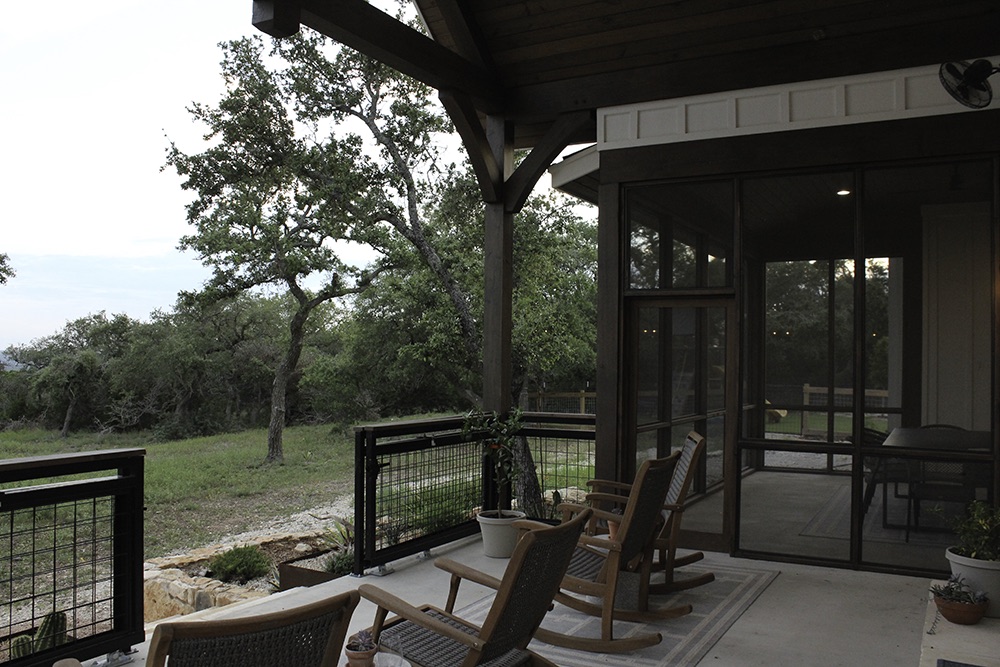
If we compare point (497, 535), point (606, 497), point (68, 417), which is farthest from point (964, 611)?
point (68, 417)

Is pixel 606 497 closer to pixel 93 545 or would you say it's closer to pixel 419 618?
pixel 419 618

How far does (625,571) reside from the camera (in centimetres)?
430

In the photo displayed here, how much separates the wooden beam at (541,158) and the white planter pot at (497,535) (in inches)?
94.6

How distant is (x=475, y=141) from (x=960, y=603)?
14.0 ft

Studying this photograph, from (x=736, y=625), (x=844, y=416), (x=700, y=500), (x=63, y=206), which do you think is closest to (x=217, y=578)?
(x=700, y=500)

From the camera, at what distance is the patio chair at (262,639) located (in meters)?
1.70

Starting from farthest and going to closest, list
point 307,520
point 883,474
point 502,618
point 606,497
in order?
point 307,520 → point 883,474 → point 606,497 → point 502,618

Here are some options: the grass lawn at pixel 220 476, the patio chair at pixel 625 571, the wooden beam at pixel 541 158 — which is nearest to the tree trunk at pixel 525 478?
the wooden beam at pixel 541 158

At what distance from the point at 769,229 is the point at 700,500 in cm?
198

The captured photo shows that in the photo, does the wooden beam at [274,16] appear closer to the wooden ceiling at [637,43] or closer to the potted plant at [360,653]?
the wooden ceiling at [637,43]

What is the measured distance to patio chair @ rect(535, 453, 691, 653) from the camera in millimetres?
3756

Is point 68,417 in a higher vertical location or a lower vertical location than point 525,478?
higher

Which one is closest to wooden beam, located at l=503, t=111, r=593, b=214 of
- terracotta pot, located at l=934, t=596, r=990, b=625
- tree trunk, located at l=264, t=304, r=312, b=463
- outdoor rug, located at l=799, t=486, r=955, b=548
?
outdoor rug, located at l=799, t=486, r=955, b=548

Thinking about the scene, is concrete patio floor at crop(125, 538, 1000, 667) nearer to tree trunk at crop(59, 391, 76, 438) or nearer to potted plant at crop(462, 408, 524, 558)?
potted plant at crop(462, 408, 524, 558)
